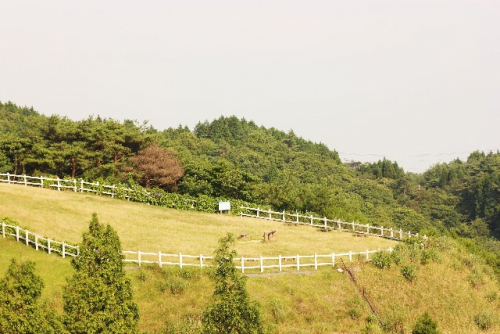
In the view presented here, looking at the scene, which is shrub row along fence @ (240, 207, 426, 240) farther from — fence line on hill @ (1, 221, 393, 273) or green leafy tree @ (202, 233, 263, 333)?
green leafy tree @ (202, 233, 263, 333)

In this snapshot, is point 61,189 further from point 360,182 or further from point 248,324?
point 360,182

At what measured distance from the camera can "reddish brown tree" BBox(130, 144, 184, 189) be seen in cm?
5581

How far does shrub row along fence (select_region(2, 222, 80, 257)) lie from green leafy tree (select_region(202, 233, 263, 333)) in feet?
53.8

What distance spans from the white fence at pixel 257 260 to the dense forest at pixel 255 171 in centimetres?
1282

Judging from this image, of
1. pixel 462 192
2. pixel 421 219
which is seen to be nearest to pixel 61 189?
pixel 421 219

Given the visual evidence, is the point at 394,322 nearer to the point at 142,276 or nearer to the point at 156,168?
the point at 142,276

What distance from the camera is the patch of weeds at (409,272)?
107 ft

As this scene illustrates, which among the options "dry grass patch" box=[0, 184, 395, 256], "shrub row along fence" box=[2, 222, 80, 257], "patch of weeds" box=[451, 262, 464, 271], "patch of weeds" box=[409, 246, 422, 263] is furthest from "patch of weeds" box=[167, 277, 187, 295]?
"patch of weeds" box=[451, 262, 464, 271]

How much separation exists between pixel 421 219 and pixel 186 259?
85.1 metres

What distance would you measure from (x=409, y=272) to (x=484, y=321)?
5144 millimetres

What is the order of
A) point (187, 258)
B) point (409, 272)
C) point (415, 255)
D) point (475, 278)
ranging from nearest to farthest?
point (187, 258)
point (409, 272)
point (475, 278)
point (415, 255)

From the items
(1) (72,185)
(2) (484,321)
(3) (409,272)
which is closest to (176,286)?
(3) (409,272)

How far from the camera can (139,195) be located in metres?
50.4

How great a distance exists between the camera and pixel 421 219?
107125 mm
